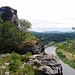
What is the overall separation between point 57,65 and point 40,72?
937 centimetres

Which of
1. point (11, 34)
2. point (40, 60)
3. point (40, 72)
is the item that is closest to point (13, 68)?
point (40, 72)

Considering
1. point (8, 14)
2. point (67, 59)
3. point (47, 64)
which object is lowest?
point (67, 59)

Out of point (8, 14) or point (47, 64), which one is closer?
point (47, 64)

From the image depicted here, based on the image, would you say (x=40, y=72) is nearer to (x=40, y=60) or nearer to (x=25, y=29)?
(x=40, y=60)

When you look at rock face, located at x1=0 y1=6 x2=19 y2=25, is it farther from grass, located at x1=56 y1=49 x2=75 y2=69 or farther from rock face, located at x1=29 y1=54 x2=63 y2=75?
rock face, located at x1=29 y1=54 x2=63 y2=75

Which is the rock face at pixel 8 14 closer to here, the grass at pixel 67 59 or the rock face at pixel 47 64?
the grass at pixel 67 59

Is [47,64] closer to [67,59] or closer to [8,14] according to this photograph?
[8,14]

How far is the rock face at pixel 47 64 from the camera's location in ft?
189

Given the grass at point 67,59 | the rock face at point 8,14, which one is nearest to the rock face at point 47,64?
the grass at point 67,59

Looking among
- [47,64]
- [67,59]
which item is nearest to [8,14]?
[47,64]

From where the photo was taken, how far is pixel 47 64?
6259 cm

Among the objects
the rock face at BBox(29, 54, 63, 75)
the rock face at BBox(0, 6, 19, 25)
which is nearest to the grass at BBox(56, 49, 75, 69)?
the rock face at BBox(29, 54, 63, 75)

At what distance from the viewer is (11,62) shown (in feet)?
167

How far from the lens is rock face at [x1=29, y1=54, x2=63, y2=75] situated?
5772cm
